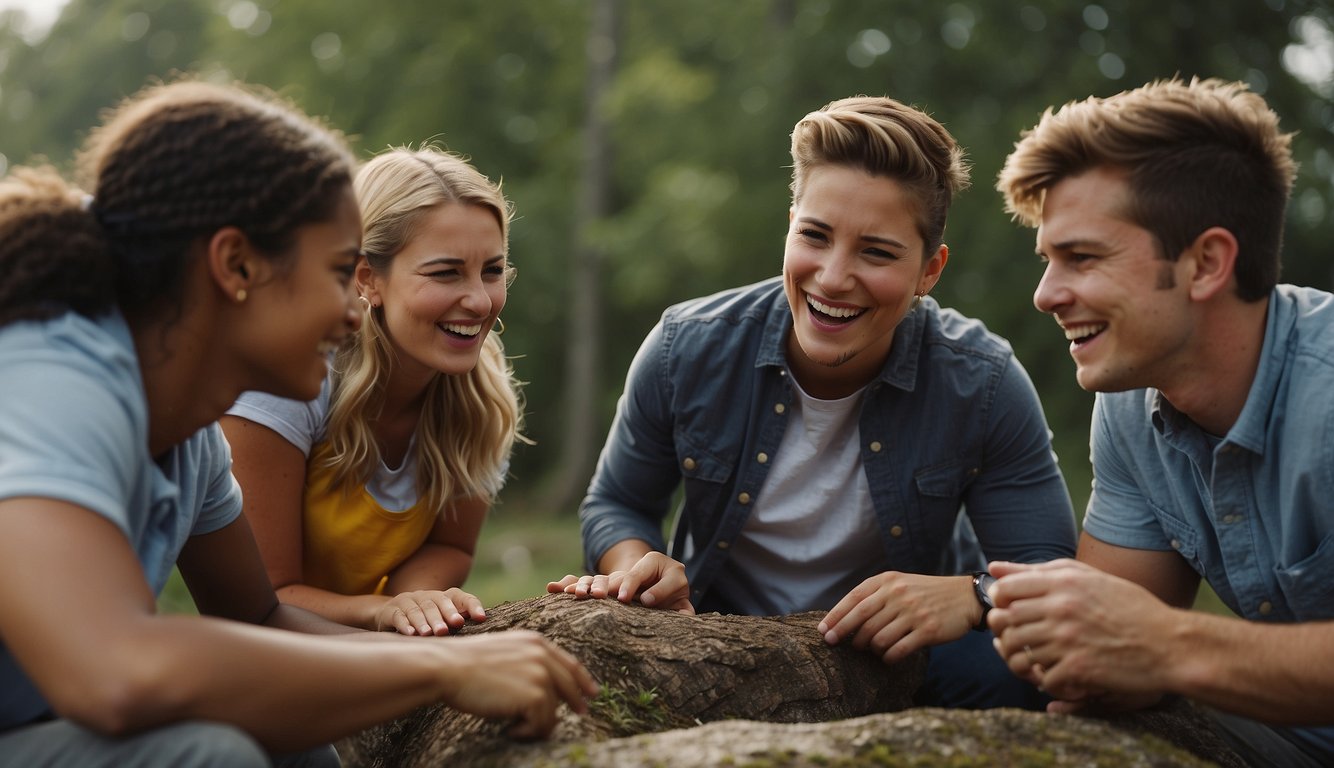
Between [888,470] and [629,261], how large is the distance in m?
9.90

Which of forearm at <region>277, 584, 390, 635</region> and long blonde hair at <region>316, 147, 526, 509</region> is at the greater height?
long blonde hair at <region>316, 147, 526, 509</region>

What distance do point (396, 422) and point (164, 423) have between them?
5.28ft

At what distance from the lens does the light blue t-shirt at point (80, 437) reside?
204 cm

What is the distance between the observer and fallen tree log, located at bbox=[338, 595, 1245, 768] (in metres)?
2.44

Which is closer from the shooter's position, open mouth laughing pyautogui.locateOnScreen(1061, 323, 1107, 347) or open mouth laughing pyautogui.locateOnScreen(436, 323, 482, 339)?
open mouth laughing pyautogui.locateOnScreen(1061, 323, 1107, 347)

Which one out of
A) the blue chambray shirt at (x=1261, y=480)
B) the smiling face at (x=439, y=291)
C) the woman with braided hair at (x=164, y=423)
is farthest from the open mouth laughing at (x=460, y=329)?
the blue chambray shirt at (x=1261, y=480)

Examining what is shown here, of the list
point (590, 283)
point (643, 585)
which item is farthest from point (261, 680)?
point (590, 283)

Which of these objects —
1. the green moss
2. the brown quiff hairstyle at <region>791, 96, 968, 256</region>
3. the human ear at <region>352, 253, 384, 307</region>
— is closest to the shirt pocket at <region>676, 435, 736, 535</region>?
the brown quiff hairstyle at <region>791, 96, 968, 256</region>

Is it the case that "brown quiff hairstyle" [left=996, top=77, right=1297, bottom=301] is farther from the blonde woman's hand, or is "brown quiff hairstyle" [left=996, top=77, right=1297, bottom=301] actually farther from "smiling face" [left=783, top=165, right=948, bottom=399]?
the blonde woman's hand

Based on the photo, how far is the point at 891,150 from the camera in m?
3.75

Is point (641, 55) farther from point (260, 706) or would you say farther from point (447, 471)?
point (260, 706)

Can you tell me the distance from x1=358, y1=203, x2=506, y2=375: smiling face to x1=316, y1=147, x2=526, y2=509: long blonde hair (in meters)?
0.04

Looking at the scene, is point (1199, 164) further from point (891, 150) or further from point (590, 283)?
point (590, 283)

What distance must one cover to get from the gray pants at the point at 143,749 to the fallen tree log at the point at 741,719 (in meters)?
0.45
